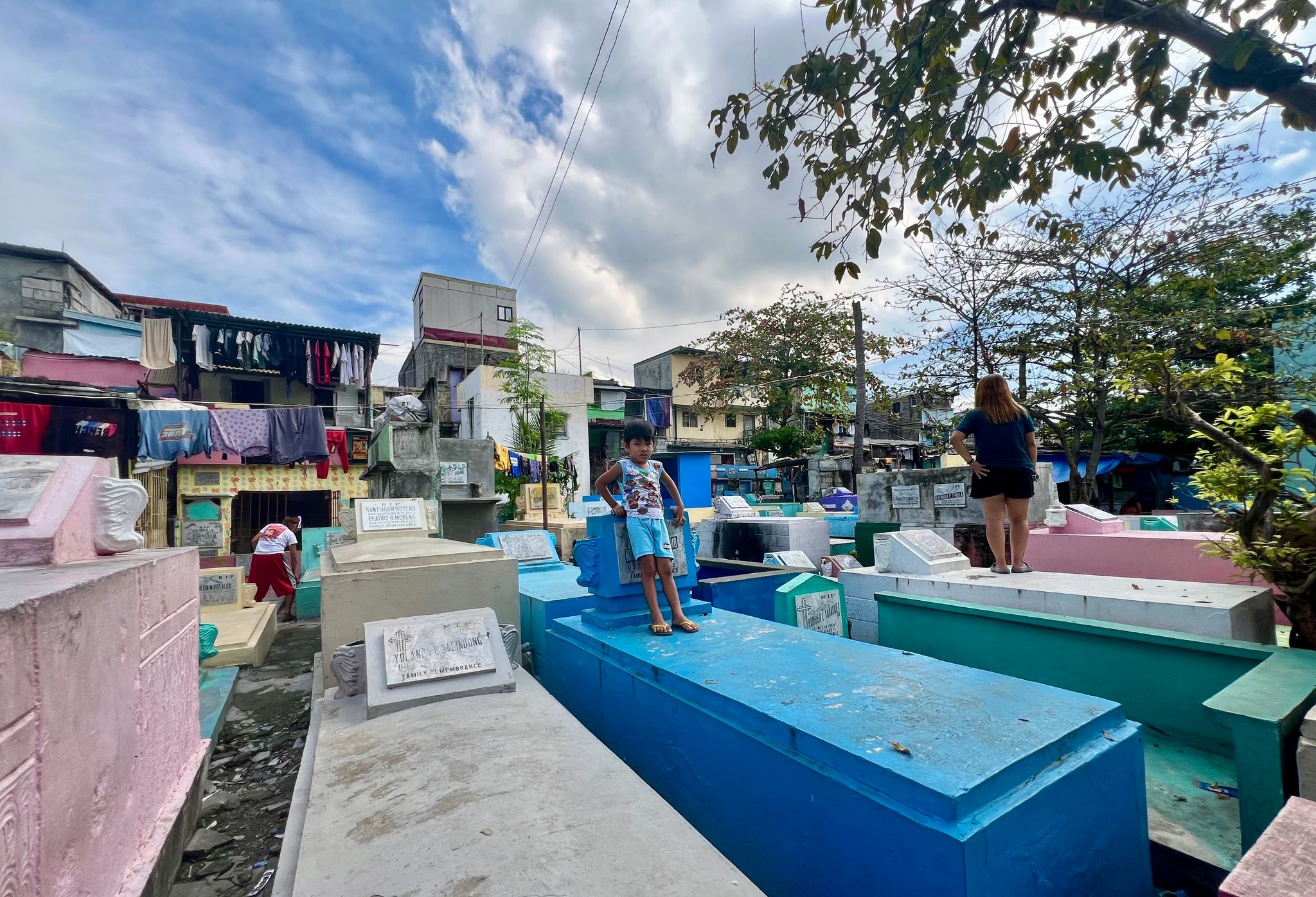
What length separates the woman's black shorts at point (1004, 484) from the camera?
173 inches

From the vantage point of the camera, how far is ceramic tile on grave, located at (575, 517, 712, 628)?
12.3ft

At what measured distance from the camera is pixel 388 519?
6918mm

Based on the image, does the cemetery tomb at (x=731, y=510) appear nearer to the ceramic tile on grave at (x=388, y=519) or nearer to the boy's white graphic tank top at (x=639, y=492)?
the ceramic tile on grave at (x=388, y=519)

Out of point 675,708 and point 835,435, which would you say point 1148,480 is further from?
point 675,708

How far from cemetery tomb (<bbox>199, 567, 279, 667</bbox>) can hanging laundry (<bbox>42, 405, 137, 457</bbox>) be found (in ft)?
12.3

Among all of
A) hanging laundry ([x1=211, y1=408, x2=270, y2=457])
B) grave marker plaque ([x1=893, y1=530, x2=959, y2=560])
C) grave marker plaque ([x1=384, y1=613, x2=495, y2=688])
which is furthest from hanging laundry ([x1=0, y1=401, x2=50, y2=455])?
grave marker plaque ([x1=893, y1=530, x2=959, y2=560])

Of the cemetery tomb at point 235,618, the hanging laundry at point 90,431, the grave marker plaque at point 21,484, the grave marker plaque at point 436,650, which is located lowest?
the cemetery tomb at point 235,618

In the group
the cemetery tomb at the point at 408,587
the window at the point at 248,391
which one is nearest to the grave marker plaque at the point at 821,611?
the cemetery tomb at the point at 408,587

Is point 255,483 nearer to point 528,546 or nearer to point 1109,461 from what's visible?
point 528,546

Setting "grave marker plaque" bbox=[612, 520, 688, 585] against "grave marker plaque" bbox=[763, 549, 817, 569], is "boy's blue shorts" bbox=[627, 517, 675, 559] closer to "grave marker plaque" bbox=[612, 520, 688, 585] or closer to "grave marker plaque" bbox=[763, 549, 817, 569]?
"grave marker plaque" bbox=[612, 520, 688, 585]

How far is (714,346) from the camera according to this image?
2264 centimetres

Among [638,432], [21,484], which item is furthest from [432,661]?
[21,484]

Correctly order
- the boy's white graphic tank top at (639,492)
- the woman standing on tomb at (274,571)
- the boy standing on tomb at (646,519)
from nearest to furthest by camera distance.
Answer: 1. the boy standing on tomb at (646,519)
2. the boy's white graphic tank top at (639,492)
3. the woman standing on tomb at (274,571)

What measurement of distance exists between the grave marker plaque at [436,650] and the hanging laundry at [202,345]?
1886 cm
